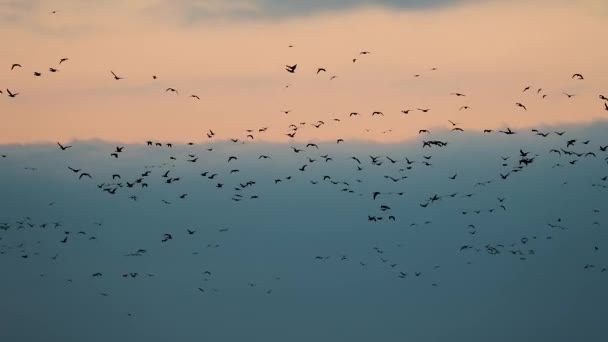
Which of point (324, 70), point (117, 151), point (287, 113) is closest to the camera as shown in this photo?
point (287, 113)

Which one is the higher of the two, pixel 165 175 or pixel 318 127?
pixel 318 127

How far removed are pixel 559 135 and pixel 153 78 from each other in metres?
24.4

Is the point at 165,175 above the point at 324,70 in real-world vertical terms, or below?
below

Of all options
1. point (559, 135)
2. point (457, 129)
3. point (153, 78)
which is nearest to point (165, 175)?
point (153, 78)

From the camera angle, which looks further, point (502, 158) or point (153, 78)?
point (502, 158)

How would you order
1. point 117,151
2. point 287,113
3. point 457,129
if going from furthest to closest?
point 457,129 → point 117,151 → point 287,113

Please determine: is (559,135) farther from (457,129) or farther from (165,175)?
(165,175)

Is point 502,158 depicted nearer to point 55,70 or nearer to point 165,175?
point 165,175

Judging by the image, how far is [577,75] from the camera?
55.6 metres

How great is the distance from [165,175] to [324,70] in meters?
11.7

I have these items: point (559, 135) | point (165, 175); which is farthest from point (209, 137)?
point (559, 135)

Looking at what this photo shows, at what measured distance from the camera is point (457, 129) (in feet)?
206

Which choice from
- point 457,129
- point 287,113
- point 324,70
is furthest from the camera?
point 457,129

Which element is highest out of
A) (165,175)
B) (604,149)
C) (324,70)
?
(324,70)
